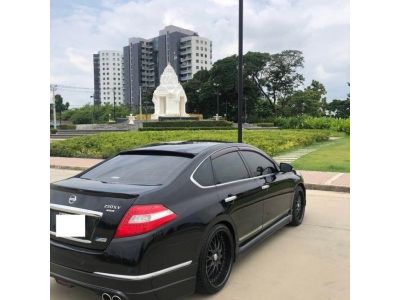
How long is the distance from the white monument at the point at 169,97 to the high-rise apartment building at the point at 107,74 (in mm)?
20320

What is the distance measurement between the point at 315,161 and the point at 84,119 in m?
79.1


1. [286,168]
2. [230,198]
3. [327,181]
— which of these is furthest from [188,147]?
[327,181]

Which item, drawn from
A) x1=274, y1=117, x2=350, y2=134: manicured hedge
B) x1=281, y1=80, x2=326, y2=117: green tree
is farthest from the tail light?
x1=281, y1=80, x2=326, y2=117: green tree

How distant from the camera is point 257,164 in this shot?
4977 millimetres

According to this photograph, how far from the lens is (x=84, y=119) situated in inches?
3418

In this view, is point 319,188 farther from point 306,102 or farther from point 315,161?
point 306,102

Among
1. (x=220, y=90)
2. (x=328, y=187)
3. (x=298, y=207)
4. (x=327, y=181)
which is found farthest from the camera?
(x=220, y=90)

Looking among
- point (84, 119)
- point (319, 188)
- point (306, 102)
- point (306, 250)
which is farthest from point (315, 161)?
point (84, 119)

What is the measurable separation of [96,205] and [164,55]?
7614 centimetres

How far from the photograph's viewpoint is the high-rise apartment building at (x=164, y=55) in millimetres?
Answer: 74625

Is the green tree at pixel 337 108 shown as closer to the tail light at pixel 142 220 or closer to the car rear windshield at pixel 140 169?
the car rear windshield at pixel 140 169

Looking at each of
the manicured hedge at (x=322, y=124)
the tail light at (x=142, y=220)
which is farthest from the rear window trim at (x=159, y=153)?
the manicured hedge at (x=322, y=124)

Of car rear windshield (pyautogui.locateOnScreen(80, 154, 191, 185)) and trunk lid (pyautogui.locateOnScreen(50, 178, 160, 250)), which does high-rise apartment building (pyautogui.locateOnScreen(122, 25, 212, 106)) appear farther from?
trunk lid (pyautogui.locateOnScreen(50, 178, 160, 250))

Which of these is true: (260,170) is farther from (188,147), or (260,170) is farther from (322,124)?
(322,124)
